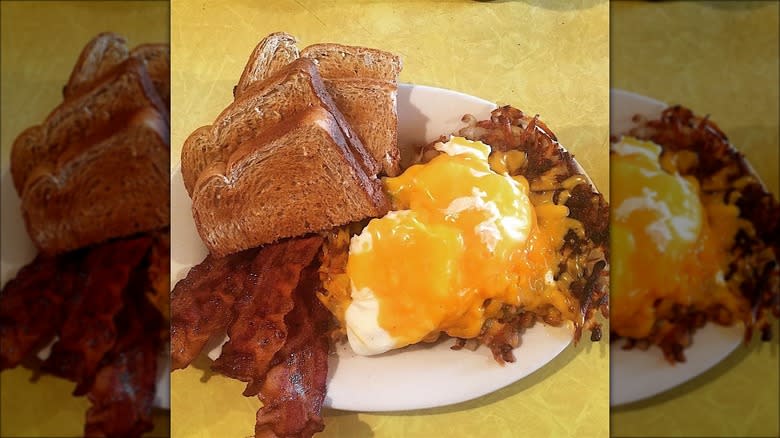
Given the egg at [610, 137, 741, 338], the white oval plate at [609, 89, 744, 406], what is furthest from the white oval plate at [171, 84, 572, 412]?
the white oval plate at [609, 89, 744, 406]

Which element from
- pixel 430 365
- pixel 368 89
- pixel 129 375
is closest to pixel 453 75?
pixel 368 89

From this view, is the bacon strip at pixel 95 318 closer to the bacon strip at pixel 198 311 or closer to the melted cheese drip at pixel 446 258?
the bacon strip at pixel 198 311

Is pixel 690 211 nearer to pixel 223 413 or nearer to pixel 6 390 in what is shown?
pixel 223 413

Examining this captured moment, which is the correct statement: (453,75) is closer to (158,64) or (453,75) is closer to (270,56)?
(270,56)

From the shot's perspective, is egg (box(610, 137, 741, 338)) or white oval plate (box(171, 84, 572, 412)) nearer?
white oval plate (box(171, 84, 572, 412))

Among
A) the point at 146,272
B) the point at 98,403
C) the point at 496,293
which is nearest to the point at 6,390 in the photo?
the point at 98,403

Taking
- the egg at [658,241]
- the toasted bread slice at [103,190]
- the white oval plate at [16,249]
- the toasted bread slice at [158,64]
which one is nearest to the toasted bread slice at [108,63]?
the toasted bread slice at [158,64]

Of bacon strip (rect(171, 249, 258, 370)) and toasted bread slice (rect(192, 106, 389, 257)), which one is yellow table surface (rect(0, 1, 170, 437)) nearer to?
bacon strip (rect(171, 249, 258, 370))
